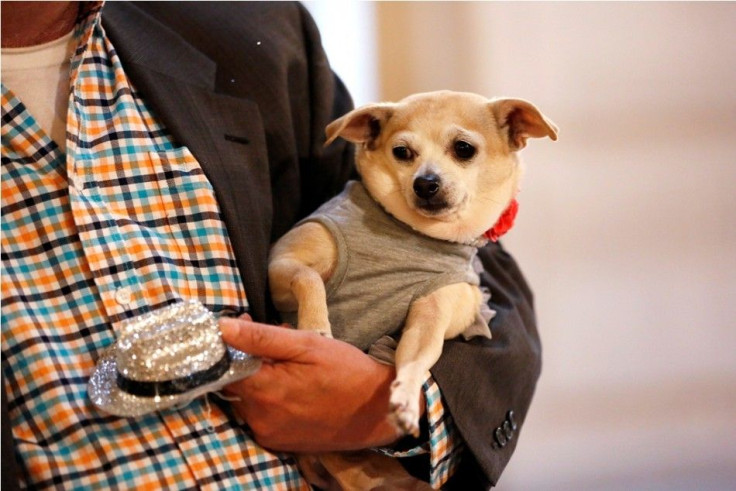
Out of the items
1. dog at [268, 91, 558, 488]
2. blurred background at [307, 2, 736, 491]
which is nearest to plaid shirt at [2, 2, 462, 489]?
dog at [268, 91, 558, 488]

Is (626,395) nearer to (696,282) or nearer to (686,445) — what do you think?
(686,445)

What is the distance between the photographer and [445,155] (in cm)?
125

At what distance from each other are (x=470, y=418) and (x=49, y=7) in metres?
0.90

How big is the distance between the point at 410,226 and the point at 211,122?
37cm

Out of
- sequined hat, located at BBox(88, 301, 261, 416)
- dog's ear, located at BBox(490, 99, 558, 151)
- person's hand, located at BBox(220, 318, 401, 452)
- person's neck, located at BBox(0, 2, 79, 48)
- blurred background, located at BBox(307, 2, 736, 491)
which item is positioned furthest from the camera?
blurred background, located at BBox(307, 2, 736, 491)

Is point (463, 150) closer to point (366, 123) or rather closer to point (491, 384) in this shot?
point (366, 123)

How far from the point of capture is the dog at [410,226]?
1.16m

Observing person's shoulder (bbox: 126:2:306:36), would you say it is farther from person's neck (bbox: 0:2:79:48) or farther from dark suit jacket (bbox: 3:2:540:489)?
person's neck (bbox: 0:2:79:48)

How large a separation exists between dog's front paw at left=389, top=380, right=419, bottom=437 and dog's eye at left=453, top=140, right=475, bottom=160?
449mm

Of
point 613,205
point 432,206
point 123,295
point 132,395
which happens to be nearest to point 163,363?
point 132,395

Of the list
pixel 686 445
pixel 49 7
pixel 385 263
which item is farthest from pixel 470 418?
pixel 686 445

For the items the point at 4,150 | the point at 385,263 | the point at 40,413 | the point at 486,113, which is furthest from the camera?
the point at 486,113

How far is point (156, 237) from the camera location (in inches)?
42.6

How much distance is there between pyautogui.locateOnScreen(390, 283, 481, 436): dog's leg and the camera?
937 millimetres
